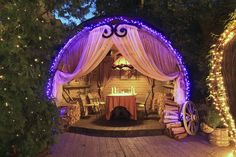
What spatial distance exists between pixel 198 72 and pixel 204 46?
0.72 metres

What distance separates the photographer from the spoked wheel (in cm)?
823

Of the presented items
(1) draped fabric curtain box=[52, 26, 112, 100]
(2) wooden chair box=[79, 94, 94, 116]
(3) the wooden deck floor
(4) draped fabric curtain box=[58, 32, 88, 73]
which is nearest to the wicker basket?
(3) the wooden deck floor

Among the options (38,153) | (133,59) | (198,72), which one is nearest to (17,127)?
(38,153)

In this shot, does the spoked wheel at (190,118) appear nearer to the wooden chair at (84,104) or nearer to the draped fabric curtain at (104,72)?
the wooden chair at (84,104)

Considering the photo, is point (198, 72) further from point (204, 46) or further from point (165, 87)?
point (165, 87)

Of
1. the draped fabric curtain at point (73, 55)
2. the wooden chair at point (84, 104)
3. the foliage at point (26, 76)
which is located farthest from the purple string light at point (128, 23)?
the foliage at point (26, 76)

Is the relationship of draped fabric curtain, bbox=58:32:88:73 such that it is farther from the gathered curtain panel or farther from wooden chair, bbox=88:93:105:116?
wooden chair, bbox=88:93:105:116

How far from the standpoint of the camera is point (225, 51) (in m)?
5.41

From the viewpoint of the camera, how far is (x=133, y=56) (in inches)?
349

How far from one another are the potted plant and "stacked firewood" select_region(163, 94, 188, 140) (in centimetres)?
58

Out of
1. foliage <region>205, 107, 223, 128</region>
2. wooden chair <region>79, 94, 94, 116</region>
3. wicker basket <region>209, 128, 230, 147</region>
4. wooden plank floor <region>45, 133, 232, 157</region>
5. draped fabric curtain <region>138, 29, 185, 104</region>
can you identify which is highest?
draped fabric curtain <region>138, 29, 185, 104</region>

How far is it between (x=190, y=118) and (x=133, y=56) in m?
2.14

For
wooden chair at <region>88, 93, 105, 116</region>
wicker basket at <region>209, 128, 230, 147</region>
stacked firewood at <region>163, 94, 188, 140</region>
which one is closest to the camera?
wicker basket at <region>209, 128, 230, 147</region>

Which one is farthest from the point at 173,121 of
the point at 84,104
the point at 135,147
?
the point at 84,104
